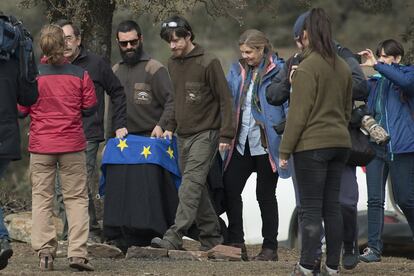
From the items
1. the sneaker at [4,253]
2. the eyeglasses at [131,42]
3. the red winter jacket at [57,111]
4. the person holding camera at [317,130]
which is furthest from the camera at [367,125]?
the sneaker at [4,253]

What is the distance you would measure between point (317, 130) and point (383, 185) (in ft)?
8.17

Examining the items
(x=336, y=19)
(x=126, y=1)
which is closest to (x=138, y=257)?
(x=126, y=1)

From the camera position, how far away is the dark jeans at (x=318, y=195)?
8.60 metres

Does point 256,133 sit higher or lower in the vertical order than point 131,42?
lower

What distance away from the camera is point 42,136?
9477 millimetres

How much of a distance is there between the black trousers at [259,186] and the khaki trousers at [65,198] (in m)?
1.72

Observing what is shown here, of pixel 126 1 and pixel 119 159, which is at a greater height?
pixel 126 1

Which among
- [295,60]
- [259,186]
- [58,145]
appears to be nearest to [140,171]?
[259,186]

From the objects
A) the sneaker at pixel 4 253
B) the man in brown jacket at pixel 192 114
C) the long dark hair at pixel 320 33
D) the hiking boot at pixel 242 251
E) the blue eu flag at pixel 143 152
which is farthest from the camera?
the blue eu flag at pixel 143 152

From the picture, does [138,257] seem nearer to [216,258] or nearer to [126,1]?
[216,258]

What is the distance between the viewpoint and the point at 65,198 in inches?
381

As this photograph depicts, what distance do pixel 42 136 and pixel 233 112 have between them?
1.99 metres

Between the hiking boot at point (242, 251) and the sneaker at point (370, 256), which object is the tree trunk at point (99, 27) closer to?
the hiking boot at point (242, 251)

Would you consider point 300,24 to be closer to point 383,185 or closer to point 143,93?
point 383,185
